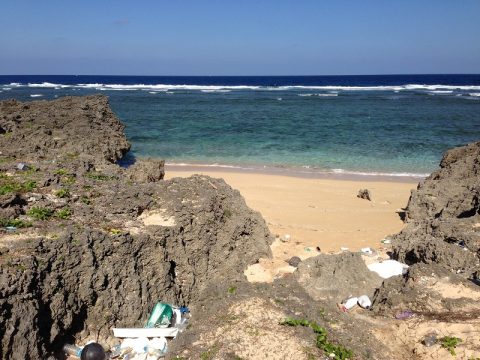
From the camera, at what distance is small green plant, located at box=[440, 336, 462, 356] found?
502cm

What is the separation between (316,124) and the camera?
107 ft

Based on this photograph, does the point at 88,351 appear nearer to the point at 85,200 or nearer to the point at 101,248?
the point at 101,248

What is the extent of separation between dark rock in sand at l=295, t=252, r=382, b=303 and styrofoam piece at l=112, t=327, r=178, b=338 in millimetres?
2375

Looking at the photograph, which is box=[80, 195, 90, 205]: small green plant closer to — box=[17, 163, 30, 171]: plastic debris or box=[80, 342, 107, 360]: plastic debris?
box=[17, 163, 30, 171]: plastic debris

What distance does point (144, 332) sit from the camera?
19.4 ft

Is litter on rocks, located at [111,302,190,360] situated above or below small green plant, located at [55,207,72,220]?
below

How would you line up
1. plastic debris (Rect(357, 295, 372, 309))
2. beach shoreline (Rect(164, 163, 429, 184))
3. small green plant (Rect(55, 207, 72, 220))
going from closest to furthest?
small green plant (Rect(55, 207, 72, 220)) < plastic debris (Rect(357, 295, 372, 309)) < beach shoreline (Rect(164, 163, 429, 184))

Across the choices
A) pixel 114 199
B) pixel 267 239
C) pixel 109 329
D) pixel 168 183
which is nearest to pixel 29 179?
pixel 114 199

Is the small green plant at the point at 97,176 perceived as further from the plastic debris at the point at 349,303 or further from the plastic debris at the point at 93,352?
the plastic debris at the point at 349,303

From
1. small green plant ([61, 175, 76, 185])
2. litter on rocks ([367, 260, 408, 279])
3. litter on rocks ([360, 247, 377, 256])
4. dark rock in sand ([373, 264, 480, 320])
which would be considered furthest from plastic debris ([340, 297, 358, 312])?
small green plant ([61, 175, 76, 185])

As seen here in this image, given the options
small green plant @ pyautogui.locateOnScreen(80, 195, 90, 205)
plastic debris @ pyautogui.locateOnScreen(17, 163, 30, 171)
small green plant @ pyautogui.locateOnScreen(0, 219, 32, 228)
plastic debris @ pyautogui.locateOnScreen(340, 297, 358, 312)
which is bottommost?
plastic debris @ pyautogui.locateOnScreen(340, 297, 358, 312)

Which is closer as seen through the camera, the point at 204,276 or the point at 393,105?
the point at 204,276

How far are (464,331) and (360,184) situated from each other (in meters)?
11.7

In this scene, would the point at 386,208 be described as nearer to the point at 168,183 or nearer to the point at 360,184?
the point at 360,184
